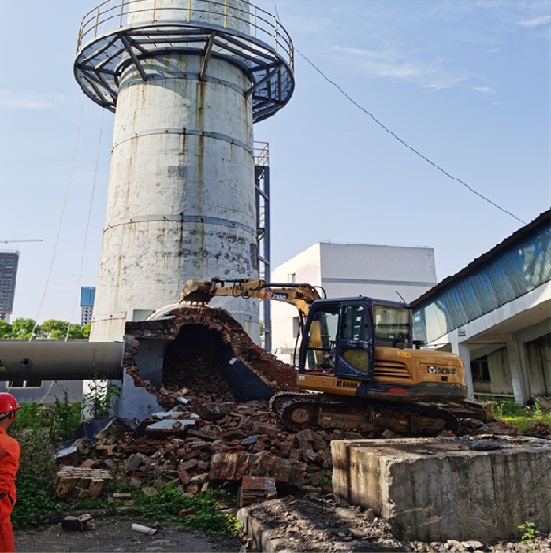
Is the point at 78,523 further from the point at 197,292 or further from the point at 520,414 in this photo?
the point at 520,414

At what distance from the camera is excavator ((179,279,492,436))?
963 centimetres

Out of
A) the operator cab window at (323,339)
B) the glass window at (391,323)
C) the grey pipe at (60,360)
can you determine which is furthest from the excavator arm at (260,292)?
the glass window at (391,323)

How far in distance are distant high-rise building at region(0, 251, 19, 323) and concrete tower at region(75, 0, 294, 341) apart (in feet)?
469

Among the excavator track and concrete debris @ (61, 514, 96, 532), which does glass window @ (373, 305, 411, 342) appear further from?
concrete debris @ (61, 514, 96, 532)

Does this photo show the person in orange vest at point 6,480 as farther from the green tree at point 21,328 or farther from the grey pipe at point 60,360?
the green tree at point 21,328

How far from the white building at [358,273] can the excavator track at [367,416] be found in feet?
103

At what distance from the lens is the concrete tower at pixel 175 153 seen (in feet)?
54.3

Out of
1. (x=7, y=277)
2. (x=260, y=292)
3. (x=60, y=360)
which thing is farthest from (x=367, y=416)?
(x=7, y=277)

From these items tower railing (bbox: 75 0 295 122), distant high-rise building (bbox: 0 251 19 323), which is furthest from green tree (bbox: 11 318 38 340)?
distant high-rise building (bbox: 0 251 19 323)

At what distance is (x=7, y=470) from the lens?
418 centimetres

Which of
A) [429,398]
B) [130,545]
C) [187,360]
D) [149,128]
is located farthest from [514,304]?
[130,545]

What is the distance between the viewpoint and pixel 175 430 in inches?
388

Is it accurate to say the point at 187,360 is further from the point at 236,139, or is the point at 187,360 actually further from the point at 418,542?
the point at 418,542

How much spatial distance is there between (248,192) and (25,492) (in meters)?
13.6
